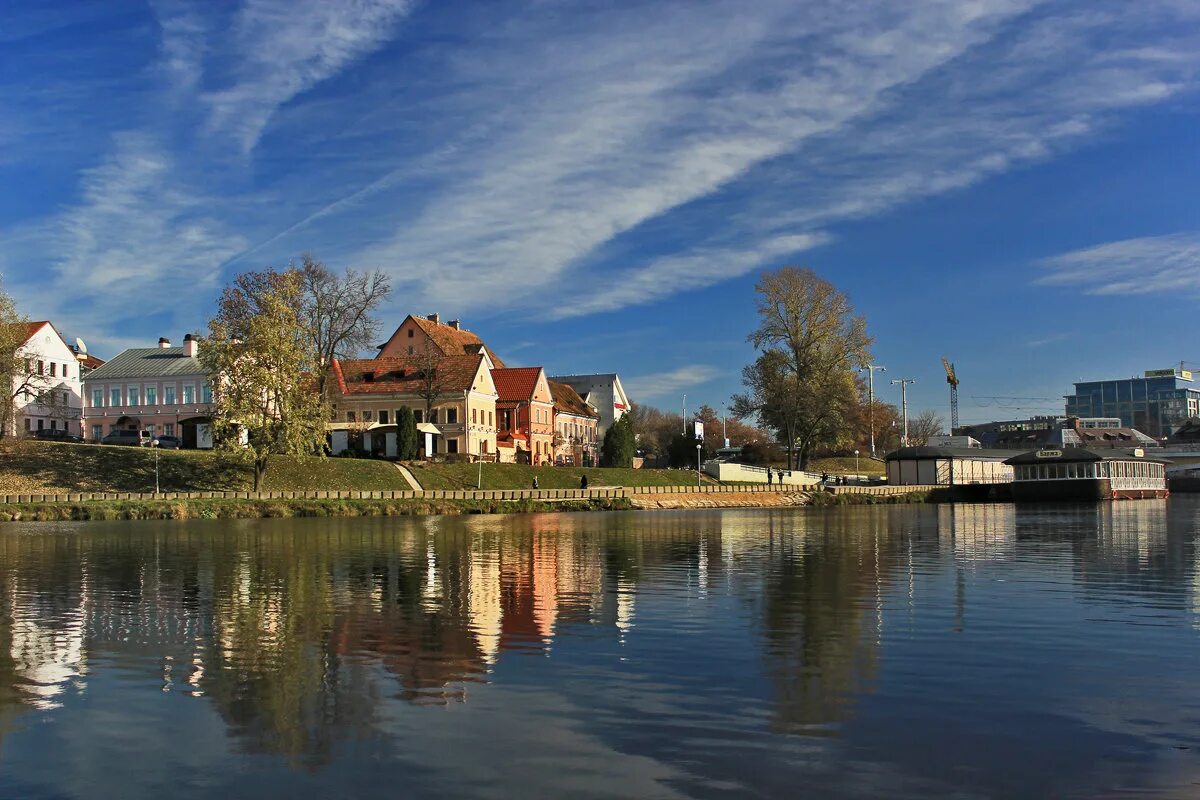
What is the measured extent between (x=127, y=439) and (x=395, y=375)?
24.0 metres

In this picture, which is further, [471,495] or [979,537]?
[471,495]

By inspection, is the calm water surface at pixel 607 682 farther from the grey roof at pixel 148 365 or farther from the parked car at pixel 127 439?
the grey roof at pixel 148 365

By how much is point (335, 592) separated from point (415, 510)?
42263mm

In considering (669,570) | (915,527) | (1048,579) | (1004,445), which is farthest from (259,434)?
(1004,445)

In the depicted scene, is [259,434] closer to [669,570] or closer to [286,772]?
[669,570]

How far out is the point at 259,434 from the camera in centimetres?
6538

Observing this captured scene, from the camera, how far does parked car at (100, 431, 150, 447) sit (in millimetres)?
79562

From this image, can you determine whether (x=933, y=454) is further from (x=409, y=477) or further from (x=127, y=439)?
(x=127, y=439)

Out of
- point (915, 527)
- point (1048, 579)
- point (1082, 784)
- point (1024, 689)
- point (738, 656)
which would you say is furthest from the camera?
point (915, 527)

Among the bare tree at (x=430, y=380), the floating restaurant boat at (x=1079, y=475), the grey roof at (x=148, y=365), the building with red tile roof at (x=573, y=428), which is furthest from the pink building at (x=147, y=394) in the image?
the floating restaurant boat at (x=1079, y=475)

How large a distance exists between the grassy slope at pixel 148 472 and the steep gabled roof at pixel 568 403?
4126cm

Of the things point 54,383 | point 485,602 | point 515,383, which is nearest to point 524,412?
point 515,383

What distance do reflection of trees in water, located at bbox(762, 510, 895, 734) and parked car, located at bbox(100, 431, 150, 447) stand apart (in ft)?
206

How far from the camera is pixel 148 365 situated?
96188 mm
